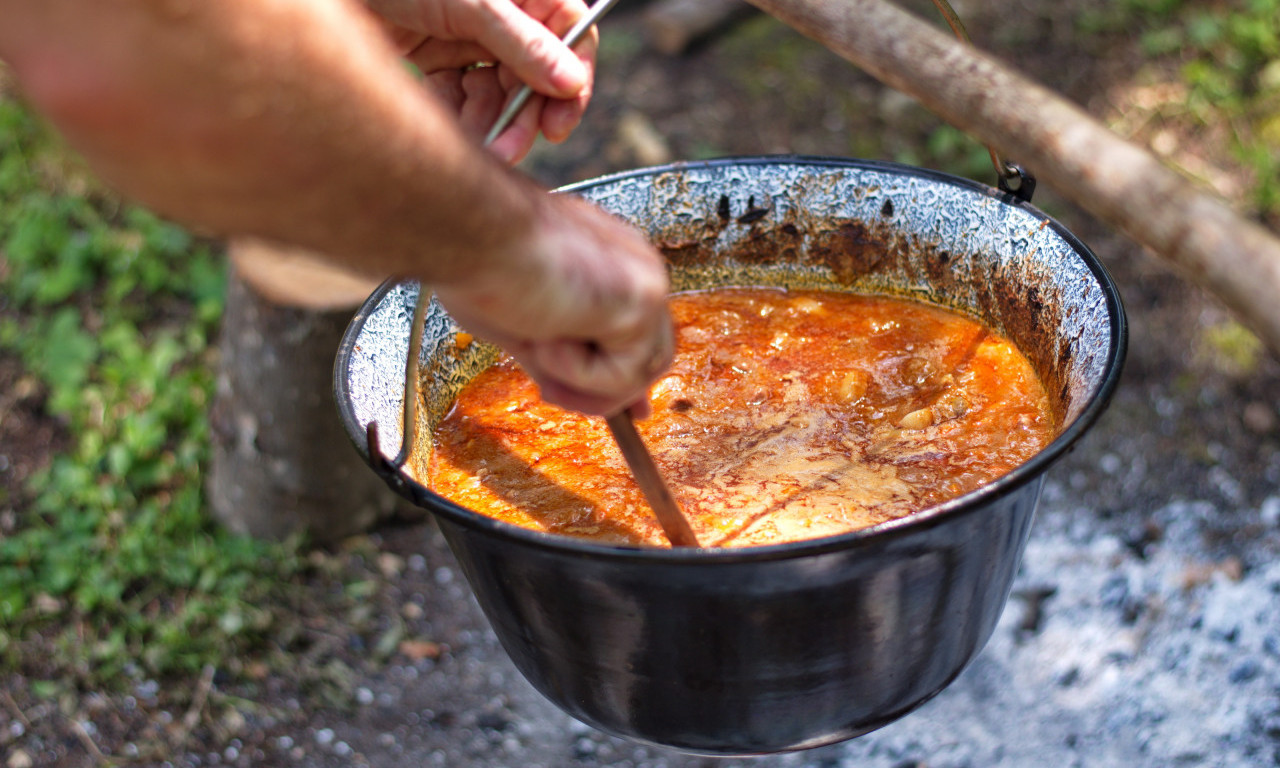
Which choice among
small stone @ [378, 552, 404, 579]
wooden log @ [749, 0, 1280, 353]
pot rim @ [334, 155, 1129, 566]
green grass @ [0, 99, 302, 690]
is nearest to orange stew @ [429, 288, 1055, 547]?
pot rim @ [334, 155, 1129, 566]

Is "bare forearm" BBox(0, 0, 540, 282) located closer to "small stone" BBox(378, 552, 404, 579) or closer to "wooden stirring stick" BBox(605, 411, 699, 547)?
"wooden stirring stick" BBox(605, 411, 699, 547)

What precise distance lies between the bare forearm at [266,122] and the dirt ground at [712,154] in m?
2.21

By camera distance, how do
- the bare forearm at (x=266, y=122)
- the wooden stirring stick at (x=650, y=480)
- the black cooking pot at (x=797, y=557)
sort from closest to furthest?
1. the bare forearm at (x=266, y=122)
2. the black cooking pot at (x=797, y=557)
3. the wooden stirring stick at (x=650, y=480)

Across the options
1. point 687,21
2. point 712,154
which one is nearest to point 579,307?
point 712,154

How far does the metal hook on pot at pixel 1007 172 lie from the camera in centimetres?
186

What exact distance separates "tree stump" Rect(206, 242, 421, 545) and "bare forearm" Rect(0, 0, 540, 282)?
1924 mm

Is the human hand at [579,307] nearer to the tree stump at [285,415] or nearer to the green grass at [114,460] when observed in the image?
the tree stump at [285,415]

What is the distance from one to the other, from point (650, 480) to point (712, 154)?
3.40 m

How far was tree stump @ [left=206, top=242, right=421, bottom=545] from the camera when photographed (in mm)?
3023

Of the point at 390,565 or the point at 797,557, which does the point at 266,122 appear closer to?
the point at 797,557

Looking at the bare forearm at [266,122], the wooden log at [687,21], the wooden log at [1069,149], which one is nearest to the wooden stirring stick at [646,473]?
the bare forearm at [266,122]

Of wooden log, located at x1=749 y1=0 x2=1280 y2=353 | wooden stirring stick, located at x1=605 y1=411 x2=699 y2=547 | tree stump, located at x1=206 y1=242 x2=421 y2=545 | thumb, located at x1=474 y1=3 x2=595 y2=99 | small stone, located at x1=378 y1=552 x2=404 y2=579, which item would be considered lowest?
small stone, located at x1=378 y1=552 x2=404 y2=579

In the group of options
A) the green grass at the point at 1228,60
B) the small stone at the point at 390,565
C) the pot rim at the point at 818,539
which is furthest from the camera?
the green grass at the point at 1228,60

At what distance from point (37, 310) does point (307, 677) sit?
7.57ft
